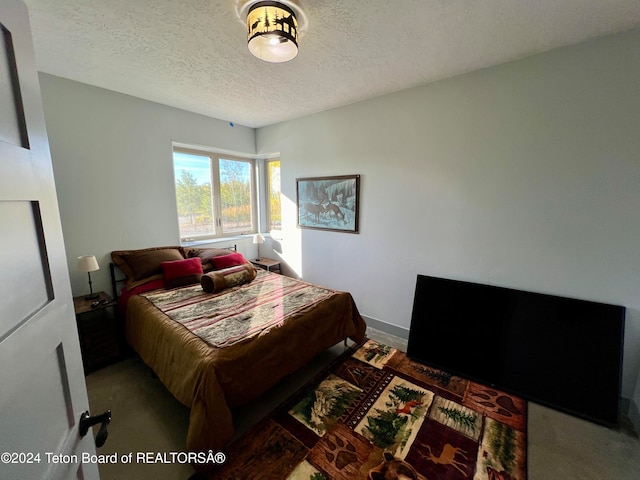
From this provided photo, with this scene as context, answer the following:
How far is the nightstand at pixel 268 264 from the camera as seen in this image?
12.6 feet

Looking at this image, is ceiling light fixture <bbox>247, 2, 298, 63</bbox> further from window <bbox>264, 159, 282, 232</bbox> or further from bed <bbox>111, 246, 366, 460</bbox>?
window <bbox>264, 159, 282, 232</bbox>

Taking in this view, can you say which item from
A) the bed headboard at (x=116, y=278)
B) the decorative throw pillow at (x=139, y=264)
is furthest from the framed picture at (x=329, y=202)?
the bed headboard at (x=116, y=278)

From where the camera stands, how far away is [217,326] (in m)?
1.89

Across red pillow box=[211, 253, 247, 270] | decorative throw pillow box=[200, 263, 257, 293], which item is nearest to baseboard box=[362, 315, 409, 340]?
decorative throw pillow box=[200, 263, 257, 293]

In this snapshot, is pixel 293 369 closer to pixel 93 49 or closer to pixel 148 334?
pixel 148 334

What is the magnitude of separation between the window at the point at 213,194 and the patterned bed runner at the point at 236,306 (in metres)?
1.24

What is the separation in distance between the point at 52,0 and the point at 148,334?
2167 mm

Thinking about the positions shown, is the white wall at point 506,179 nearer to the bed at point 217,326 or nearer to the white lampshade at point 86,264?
the bed at point 217,326

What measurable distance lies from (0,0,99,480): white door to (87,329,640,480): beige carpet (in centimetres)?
111

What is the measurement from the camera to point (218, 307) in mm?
2230

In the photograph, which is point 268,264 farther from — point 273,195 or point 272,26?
point 272,26

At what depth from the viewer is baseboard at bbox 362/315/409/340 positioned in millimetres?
2809

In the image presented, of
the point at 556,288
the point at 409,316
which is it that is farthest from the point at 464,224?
the point at 409,316

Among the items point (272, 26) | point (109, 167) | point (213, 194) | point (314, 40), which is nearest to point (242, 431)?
point (272, 26)
